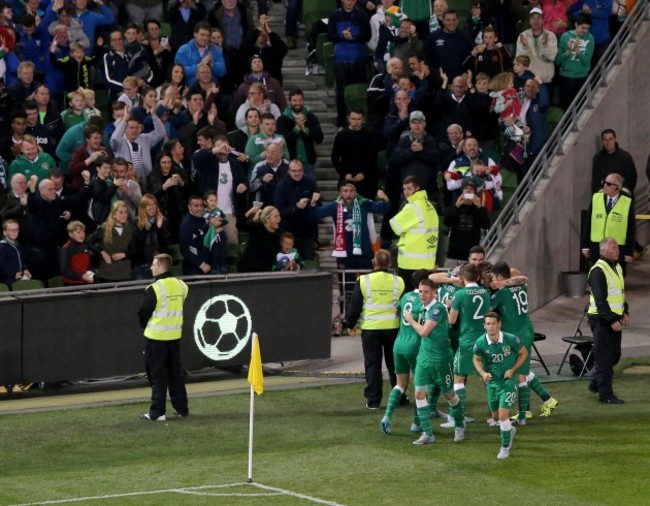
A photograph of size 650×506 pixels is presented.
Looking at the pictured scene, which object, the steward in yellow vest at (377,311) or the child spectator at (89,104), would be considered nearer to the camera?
the steward in yellow vest at (377,311)

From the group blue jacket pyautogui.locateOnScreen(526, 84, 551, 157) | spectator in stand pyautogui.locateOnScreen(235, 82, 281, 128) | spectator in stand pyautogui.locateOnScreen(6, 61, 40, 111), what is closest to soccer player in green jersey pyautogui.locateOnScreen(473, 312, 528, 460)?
spectator in stand pyautogui.locateOnScreen(235, 82, 281, 128)

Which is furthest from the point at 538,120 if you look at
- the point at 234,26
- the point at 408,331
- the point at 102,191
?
the point at 408,331

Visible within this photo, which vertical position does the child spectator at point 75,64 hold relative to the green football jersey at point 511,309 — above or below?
above

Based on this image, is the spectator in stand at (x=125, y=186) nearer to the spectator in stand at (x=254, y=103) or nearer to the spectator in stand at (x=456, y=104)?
the spectator in stand at (x=254, y=103)

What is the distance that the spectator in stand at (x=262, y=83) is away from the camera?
26562 mm

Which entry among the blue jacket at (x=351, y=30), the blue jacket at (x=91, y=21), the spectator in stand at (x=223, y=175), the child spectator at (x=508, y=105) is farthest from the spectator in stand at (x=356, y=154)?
the blue jacket at (x=91, y=21)

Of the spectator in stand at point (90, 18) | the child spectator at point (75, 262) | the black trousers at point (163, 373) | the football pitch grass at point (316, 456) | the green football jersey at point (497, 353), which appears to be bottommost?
A: the football pitch grass at point (316, 456)

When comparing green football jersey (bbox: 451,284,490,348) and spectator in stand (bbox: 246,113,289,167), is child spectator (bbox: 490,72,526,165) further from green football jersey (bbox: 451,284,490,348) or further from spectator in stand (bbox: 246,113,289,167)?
green football jersey (bbox: 451,284,490,348)

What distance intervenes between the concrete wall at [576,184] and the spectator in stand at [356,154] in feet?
8.09

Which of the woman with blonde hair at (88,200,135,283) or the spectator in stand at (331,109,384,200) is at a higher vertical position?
the spectator in stand at (331,109,384,200)

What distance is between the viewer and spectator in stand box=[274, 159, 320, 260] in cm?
2466

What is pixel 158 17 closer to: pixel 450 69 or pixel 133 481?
pixel 450 69

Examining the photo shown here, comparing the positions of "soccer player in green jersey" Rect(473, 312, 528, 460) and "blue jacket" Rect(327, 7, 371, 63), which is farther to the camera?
"blue jacket" Rect(327, 7, 371, 63)

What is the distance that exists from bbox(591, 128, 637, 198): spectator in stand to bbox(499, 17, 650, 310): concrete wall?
59cm
